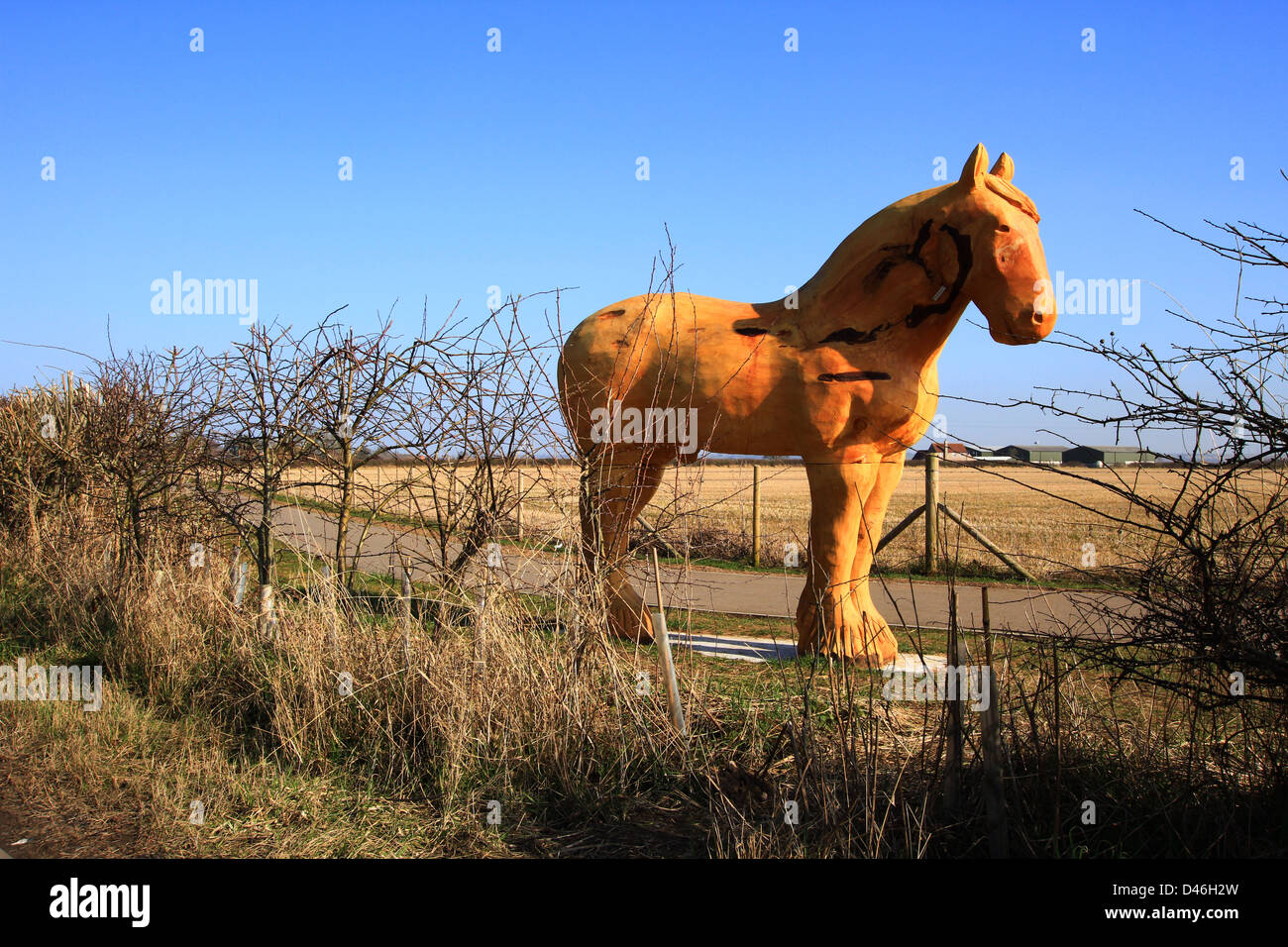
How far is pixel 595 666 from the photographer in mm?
4414

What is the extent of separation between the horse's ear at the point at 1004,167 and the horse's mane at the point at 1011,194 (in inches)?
5.0

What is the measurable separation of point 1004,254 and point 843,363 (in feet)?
3.89

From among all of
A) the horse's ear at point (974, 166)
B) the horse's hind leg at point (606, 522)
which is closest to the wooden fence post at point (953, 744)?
the horse's hind leg at point (606, 522)

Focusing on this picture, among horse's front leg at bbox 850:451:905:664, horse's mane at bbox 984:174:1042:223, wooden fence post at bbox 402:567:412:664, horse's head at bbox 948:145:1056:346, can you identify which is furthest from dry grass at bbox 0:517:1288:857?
horse's mane at bbox 984:174:1042:223

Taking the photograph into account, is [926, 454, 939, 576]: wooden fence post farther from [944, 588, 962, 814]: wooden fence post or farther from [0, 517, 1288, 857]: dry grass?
[944, 588, 962, 814]: wooden fence post

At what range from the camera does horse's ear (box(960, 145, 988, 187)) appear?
5793 mm

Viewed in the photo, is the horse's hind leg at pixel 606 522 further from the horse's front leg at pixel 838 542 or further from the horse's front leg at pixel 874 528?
the horse's front leg at pixel 874 528

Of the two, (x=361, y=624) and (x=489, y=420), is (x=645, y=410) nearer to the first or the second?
(x=489, y=420)

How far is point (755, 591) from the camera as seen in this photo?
10.3 m

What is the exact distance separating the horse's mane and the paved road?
7.83 feet

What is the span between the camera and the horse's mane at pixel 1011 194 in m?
5.82

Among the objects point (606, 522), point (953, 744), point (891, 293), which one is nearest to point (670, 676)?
point (953, 744)
